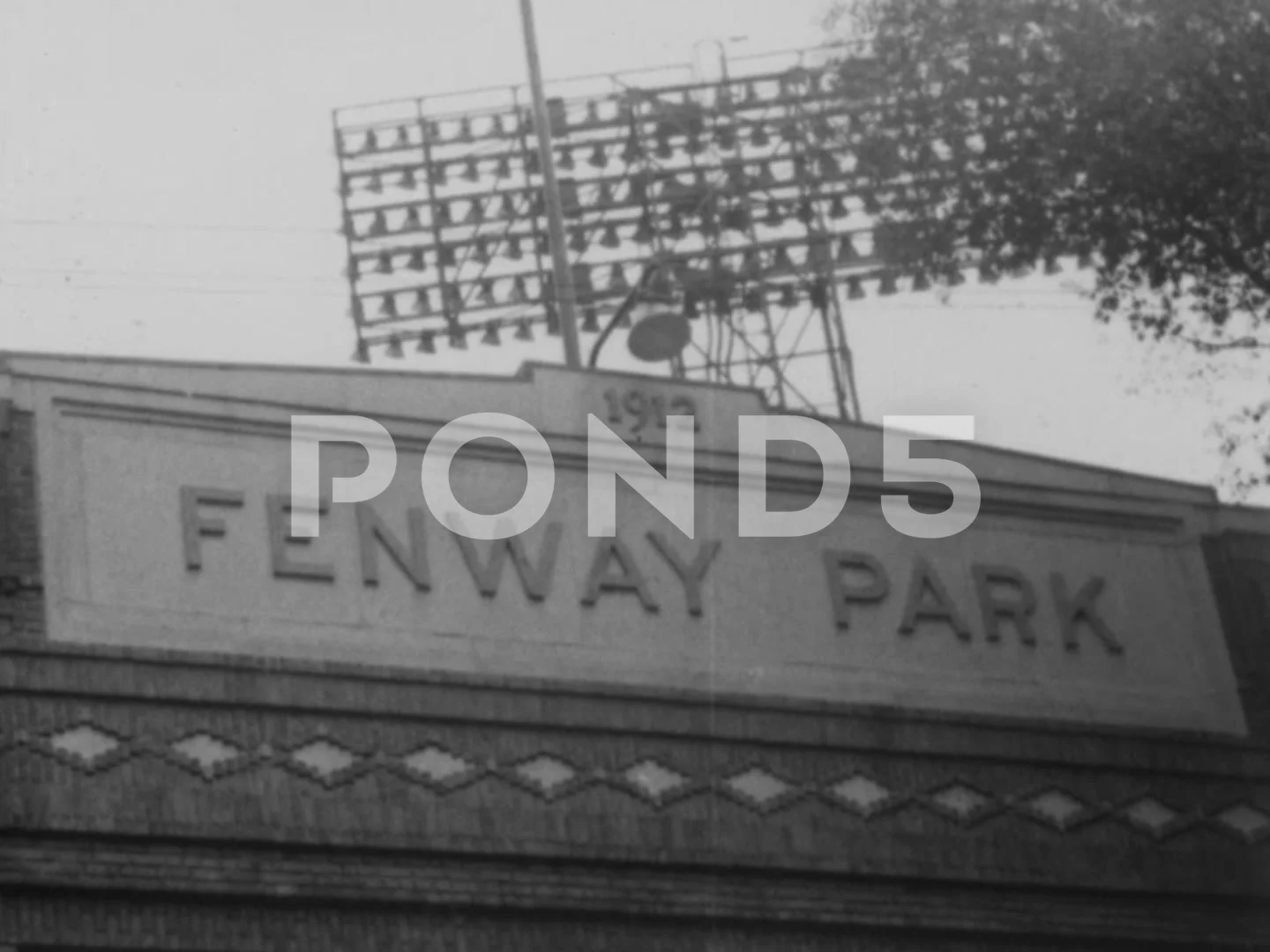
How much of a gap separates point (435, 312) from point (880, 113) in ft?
19.0

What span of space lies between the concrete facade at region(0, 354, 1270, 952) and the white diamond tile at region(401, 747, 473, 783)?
0.04m

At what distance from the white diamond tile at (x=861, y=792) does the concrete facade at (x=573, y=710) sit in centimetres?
3

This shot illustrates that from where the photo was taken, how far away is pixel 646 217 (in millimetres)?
25844

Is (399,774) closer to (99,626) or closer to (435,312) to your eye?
(99,626)

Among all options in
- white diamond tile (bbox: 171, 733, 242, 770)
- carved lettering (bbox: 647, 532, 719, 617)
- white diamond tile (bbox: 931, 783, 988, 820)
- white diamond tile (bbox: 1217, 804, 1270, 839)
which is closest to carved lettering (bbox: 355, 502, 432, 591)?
white diamond tile (bbox: 171, 733, 242, 770)

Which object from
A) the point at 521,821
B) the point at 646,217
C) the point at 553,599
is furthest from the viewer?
the point at 646,217

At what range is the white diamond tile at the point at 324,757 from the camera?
1407 cm

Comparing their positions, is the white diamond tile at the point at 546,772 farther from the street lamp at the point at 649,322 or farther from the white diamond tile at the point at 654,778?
the street lamp at the point at 649,322

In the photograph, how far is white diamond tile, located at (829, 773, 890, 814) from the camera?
15516 mm

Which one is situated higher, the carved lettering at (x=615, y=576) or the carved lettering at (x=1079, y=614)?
the carved lettering at (x=615, y=576)

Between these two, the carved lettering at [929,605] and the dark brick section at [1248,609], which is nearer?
the carved lettering at [929,605]

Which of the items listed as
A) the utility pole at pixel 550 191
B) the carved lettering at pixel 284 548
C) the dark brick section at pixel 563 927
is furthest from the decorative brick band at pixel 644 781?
the utility pole at pixel 550 191

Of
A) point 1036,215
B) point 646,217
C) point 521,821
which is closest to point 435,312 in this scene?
point 646,217

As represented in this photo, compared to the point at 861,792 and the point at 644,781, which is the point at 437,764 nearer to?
the point at 644,781
